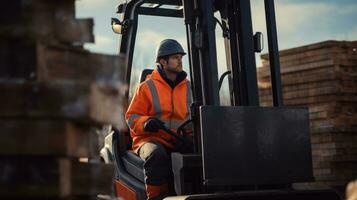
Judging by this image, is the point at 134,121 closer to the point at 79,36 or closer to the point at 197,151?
the point at 197,151

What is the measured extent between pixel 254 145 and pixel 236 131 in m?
0.18

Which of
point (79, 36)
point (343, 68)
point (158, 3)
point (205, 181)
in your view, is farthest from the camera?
point (343, 68)

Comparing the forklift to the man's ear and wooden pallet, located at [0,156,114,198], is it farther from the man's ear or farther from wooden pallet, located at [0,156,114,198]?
wooden pallet, located at [0,156,114,198]

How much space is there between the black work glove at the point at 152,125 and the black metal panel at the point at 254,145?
778 millimetres

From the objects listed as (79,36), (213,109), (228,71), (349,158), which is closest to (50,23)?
(79,36)

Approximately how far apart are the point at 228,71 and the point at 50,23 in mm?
3921

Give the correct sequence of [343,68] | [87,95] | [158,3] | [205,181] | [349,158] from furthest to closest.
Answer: [343,68] → [349,158] → [158,3] → [205,181] → [87,95]

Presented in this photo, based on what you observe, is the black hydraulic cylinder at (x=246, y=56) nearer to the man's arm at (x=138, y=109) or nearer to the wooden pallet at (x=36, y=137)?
Result: the man's arm at (x=138, y=109)

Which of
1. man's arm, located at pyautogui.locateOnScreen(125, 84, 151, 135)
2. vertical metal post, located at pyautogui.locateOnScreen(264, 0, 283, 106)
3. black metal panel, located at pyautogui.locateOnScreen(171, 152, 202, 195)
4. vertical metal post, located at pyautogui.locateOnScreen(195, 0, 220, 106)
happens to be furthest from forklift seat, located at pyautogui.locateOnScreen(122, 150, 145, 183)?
Result: vertical metal post, located at pyautogui.locateOnScreen(264, 0, 283, 106)

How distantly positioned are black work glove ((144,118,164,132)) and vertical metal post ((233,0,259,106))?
715 mm

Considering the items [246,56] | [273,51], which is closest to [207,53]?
[246,56]

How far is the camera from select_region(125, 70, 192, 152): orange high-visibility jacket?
584cm

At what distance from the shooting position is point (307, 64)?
10680 mm

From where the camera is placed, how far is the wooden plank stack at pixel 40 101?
2.14 meters
